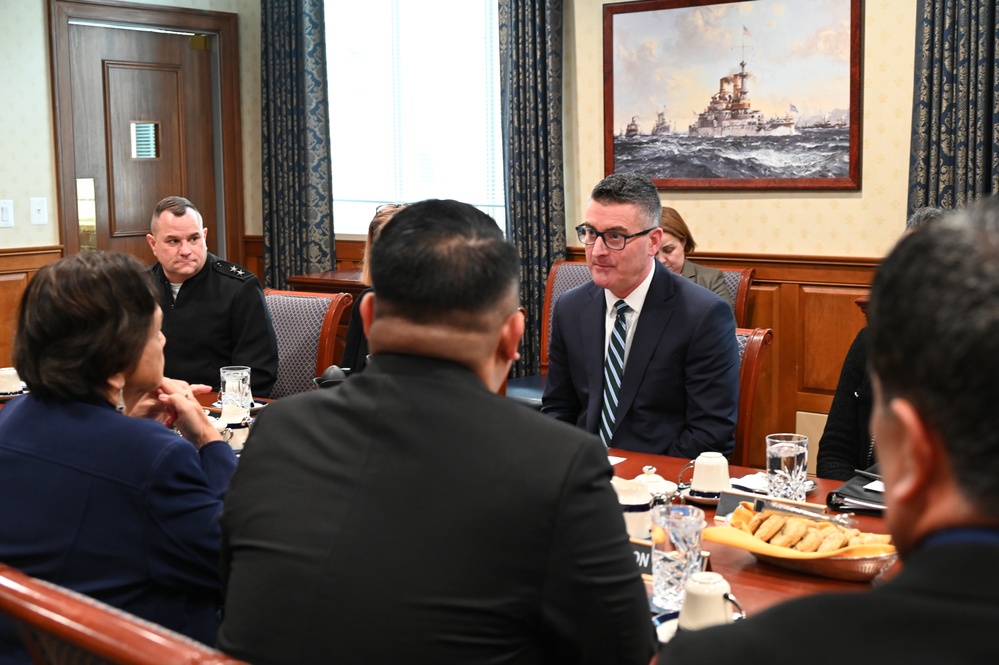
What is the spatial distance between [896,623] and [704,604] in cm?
88

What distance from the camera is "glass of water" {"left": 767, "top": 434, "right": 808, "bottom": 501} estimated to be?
2.27m

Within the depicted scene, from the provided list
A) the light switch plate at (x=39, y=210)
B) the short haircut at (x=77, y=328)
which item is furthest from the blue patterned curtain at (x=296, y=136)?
the short haircut at (x=77, y=328)

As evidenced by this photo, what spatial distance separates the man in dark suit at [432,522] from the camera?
128 cm

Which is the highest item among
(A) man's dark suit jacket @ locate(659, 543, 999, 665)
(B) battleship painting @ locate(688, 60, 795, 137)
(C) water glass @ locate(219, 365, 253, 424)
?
(B) battleship painting @ locate(688, 60, 795, 137)

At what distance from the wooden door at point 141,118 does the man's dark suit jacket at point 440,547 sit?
5152mm

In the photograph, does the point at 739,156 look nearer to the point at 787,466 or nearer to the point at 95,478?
the point at 787,466

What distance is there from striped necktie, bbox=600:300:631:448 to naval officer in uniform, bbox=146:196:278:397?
1384 mm

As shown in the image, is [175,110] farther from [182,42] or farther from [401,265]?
[401,265]

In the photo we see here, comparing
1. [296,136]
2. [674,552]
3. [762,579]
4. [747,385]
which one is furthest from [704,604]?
[296,136]

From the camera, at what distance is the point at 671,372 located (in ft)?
9.88

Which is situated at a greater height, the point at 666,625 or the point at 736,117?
the point at 736,117

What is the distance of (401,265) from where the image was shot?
1.44 m

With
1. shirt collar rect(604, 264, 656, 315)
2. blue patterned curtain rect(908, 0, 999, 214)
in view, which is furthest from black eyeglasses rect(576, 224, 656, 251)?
blue patterned curtain rect(908, 0, 999, 214)

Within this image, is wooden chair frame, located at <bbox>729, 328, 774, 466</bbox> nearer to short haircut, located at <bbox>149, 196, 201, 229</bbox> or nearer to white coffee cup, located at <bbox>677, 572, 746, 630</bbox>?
white coffee cup, located at <bbox>677, 572, 746, 630</bbox>
